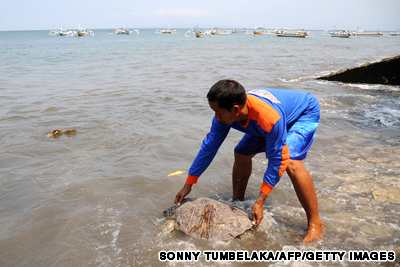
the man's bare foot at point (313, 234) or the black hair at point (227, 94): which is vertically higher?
the black hair at point (227, 94)

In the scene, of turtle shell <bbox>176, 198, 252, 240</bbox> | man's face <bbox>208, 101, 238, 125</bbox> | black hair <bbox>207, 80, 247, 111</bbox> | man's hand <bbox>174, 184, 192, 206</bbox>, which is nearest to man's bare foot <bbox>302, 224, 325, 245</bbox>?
turtle shell <bbox>176, 198, 252, 240</bbox>

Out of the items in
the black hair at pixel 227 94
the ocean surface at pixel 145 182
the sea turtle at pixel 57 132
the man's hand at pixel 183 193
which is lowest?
the ocean surface at pixel 145 182

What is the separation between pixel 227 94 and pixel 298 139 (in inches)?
34.1

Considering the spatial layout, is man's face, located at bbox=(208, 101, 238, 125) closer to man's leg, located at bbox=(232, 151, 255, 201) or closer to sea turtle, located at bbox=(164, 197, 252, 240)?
man's leg, located at bbox=(232, 151, 255, 201)

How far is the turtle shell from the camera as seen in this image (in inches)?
108

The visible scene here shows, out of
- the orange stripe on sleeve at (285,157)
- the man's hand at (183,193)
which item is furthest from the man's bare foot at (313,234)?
the man's hand at (183,193)

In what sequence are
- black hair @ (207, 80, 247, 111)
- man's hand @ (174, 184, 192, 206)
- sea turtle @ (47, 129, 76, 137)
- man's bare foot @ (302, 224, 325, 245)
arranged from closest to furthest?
1. black hair @ (207, 80, 247, 111)
2. man's bare foot @ (302, 224, 325, 245)
3. man's hand @ (174, 184, 192, 206)
4. sea turtle @ (47, 129, 76, 137)

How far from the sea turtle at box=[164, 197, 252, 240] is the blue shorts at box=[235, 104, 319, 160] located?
0.65 m

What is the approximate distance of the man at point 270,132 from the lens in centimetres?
220

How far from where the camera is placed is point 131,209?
3260 mm

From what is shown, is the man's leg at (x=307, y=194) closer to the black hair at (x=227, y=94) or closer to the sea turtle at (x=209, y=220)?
the sea turtle at (x=209, y=220)

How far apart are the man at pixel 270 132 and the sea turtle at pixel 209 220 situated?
0.59 ft

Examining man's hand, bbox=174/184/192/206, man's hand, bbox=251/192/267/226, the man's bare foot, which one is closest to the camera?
man's hand, bbox=251/192/267/226

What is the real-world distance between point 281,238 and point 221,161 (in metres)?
1.96
